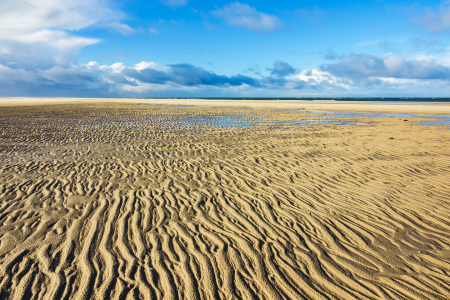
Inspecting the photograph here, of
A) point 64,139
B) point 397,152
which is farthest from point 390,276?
point 64,139

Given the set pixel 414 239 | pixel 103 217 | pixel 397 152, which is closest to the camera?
pixel 414 239

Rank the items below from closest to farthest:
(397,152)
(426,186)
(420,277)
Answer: (420,277) < (426,186) < (397,152)

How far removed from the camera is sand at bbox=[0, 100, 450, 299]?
3.75 m

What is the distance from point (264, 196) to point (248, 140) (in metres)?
8.10

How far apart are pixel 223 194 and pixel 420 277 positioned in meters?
4.37

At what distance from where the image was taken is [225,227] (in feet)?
17.3

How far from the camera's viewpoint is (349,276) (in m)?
3.91

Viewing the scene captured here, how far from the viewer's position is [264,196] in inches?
268

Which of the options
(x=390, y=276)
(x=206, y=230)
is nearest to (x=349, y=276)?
(x=390, y=276)

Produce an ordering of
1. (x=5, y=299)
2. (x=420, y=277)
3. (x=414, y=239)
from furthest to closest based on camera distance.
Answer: (x=414, y=239), (x=420, y=277), (x=5, y=299)

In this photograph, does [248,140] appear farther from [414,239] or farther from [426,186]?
[414,239]

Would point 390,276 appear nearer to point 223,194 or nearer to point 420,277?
point 420,277

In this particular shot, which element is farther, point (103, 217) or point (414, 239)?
point (103, 217)

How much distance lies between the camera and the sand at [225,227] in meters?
3.75
